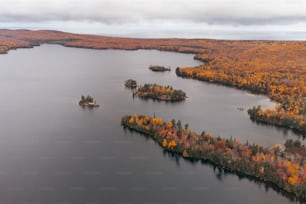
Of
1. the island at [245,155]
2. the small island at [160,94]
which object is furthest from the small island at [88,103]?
the island at [245,155]

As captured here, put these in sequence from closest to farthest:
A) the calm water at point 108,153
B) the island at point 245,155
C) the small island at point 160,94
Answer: the calm water at point 108,153 < the island at point 245,155 < the small island at point 160,94

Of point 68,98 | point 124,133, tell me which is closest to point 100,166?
point 124,133

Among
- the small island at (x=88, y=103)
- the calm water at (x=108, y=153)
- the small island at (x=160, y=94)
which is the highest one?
the small island at (x=160, y=94)

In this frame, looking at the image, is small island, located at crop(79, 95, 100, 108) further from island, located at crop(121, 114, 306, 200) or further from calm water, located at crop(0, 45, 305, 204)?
island, located at crop(121, 114, 306, 200)

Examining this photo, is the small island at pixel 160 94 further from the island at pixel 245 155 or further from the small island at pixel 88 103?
the island at pixel 245 155

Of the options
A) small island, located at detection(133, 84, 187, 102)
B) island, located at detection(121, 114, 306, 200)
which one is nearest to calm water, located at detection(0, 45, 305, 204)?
island, located at detection(121, 114, 306, 200)

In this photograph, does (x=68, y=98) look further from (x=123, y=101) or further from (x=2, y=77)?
(x=2, y=77)
